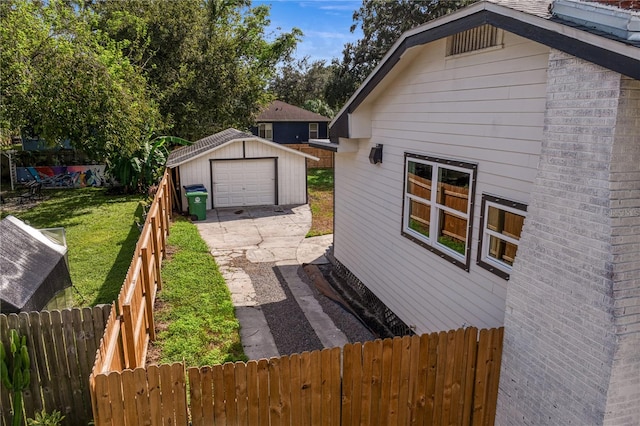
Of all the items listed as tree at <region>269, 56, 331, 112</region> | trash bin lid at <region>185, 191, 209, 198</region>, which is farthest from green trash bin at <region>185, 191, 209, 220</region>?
tree at <region>269, 56, 331, 112</region>

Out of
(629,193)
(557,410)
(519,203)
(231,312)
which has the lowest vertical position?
(231,312)

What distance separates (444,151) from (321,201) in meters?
13.9

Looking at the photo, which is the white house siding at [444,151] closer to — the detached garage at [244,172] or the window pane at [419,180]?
the window pane at [419,180]

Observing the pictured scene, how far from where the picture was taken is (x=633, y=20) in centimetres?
311

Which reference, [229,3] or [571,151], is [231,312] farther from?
[229,3]

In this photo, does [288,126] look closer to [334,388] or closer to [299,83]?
[299,83]

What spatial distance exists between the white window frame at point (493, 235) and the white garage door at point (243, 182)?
13.9 metres

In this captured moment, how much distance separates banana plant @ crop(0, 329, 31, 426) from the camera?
4.73 metres

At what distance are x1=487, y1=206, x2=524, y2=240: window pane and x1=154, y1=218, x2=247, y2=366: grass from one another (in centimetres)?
409

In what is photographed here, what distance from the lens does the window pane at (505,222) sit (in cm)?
499

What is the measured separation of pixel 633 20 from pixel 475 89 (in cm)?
250

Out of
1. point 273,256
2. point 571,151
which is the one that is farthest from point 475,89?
point 273,256

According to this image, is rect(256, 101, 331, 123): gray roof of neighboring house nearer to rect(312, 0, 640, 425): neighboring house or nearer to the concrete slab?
the concrete slab

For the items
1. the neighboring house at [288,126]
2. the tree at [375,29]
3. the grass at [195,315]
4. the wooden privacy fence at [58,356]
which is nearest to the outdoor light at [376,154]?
the grass at [195,315]
